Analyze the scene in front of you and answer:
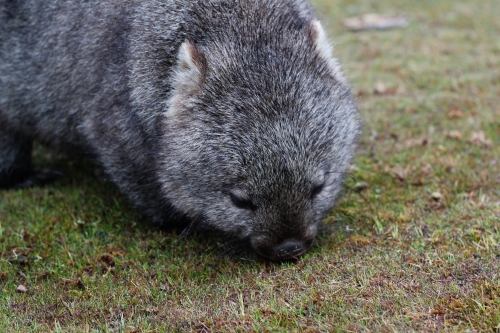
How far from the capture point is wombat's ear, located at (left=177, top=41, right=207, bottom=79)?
4.47 meters

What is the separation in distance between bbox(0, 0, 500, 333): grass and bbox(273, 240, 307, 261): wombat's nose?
0.07 metres

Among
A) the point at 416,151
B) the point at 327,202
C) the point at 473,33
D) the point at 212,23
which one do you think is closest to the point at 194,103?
the point at 212,23

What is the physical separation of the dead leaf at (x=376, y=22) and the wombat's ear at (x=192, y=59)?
6.00 meters

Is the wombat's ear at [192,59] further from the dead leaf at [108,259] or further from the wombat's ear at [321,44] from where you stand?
the dead leaf at [108,259]

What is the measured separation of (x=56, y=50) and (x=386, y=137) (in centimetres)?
Answer: 312

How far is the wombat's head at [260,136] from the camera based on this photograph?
14.2 feet

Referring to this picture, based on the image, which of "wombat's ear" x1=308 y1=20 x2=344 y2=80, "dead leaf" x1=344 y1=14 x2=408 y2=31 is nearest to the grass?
"wombat's ear" x1=308 y1=20 x2=344 y2=80

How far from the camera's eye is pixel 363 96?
7.70 metres

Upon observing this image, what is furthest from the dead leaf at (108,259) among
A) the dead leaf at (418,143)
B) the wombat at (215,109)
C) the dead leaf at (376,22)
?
the dead leaf at (376,22)

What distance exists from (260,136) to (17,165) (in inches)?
117

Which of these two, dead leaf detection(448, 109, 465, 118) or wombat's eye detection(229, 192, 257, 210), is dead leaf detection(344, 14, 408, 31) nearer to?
dead leaf detection(448, 109, 465, 118)

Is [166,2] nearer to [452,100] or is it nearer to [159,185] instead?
[159,185]

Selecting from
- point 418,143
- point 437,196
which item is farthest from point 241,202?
point 418,143

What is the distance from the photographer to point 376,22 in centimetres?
1013
